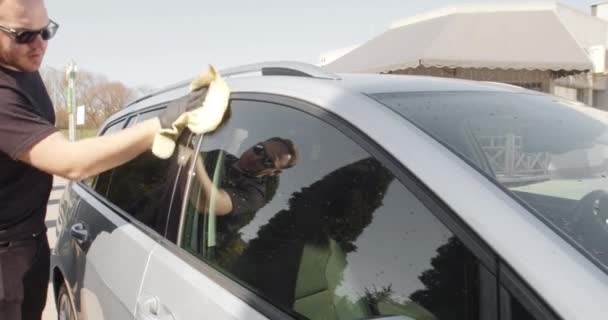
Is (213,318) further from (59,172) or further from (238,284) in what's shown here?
(59,172)

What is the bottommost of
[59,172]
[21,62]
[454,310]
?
[454,310]

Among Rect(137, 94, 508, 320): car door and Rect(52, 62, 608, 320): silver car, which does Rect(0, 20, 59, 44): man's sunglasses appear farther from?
Rect(137, 94, 508, 320): car door

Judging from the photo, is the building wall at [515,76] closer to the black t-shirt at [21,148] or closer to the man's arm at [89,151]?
the black t-shirt at [21,148]

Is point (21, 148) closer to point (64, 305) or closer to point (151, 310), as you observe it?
point (151, 310)

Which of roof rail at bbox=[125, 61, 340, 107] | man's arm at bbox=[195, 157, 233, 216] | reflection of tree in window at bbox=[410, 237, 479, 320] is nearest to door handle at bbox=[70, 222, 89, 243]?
man's arm at bbox=[195, 157, 233, 216]

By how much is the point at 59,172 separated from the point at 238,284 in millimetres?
783

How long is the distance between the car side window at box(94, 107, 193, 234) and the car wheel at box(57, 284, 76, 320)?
523 millimetres

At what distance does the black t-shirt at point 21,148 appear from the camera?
69.1 inches

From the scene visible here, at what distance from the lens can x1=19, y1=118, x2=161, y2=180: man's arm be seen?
1664 mm

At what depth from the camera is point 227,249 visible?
60.4 inches

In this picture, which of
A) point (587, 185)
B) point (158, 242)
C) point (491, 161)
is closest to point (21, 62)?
point (158, 242)

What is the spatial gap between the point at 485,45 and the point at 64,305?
10.7 meters

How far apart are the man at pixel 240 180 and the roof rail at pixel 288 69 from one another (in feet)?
0.76

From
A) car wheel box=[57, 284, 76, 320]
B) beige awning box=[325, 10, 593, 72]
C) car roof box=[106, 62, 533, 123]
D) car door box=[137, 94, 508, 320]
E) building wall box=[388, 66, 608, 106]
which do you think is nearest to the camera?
car door box=[137, 94, 508, 320]
